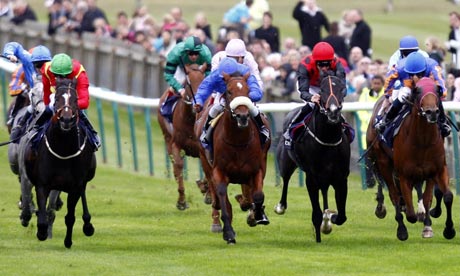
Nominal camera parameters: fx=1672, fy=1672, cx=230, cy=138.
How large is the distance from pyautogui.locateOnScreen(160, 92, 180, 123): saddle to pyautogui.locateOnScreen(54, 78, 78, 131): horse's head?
16.3 ft

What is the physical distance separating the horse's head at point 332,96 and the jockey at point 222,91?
0.64 m

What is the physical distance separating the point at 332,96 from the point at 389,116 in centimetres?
123

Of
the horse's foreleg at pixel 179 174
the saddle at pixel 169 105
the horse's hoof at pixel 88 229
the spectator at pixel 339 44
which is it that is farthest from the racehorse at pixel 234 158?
the spectator at pixel 339 44

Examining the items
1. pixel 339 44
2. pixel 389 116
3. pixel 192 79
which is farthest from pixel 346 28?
pixel 389 116

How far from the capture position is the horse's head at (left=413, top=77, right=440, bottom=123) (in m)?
15.2

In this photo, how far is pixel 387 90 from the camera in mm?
17078

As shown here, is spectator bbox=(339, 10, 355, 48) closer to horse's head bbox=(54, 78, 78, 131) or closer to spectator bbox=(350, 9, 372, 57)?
spectator bbox=(350, 9, 372, 57)

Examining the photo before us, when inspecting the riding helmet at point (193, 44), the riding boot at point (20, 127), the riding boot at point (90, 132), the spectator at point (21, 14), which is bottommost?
the spectator at point (21, 14)

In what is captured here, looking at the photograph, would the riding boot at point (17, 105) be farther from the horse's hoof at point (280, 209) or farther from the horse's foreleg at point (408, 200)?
the horse's foreleg at point (408, 200)

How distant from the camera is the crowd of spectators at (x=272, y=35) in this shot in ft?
78.3


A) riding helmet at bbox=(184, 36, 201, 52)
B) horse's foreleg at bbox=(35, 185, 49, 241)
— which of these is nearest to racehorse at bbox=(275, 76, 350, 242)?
horse's foreleg at bbox=(35, 185, 49, 241)

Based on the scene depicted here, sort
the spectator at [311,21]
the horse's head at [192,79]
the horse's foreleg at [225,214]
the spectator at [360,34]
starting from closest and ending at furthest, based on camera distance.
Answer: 1. the horse's foreleg at [225,214]
2. the horse's head at [192,79]
3. the spectator at [360,34]
4. the spectator at [311,21]

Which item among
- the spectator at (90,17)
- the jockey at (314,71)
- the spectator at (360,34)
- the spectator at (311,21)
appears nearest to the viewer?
the jockey at (314,71)

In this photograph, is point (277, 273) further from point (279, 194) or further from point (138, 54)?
point (138, 54)
